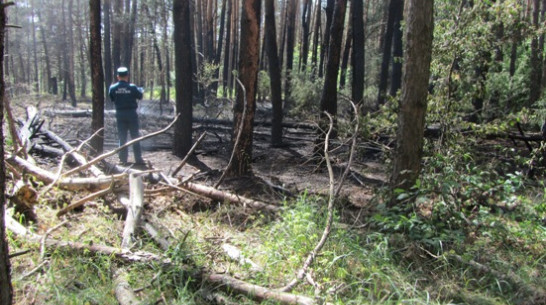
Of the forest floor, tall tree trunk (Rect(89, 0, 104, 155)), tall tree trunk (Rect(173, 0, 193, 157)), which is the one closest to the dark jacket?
tall tree trunk (Rect(89, 0, 104, 155))

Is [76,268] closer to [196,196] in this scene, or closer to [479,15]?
[196,196]

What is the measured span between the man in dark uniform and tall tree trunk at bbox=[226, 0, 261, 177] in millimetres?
2213

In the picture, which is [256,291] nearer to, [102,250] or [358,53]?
[102,250]

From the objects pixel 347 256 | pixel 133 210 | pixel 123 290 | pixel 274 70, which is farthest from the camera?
pixel 274 70

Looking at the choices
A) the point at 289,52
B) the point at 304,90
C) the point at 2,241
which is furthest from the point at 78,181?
the point at 289,52

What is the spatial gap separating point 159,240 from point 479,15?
214 inches

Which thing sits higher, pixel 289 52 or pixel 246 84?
pixel 289 52

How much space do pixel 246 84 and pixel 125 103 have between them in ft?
8.77

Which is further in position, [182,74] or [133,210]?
[182,74]

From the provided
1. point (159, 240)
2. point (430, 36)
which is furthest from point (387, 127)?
point (159, 240)

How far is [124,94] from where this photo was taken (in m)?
8.33

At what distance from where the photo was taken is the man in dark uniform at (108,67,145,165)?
27.2 ft

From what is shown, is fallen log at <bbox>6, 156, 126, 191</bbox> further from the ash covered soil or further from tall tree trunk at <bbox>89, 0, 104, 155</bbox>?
tall tree trunk at <bbox>89, 0, 104, 155</bbox>

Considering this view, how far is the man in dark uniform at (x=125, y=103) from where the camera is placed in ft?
27.2
